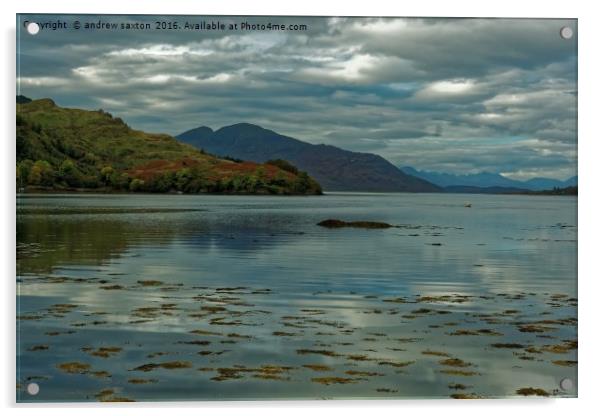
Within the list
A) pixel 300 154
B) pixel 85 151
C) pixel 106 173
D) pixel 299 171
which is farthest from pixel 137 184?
pixel 300 154

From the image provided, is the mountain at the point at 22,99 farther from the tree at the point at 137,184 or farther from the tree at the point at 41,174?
the tree at the point at 137,184

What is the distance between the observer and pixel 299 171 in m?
35.4

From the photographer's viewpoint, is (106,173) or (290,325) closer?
(290,325)

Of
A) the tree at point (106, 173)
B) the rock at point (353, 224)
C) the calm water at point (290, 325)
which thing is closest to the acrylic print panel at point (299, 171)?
the calm water at point (290, 325)

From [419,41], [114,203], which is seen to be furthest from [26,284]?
[114,203]

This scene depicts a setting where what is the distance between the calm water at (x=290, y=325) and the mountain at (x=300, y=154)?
387 cm

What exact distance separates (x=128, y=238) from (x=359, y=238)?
47.1 feet

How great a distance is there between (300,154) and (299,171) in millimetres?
5486

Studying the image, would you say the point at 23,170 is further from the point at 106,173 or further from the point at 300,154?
the point at 106,173

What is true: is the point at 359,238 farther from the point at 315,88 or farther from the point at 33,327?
the point at 33,327

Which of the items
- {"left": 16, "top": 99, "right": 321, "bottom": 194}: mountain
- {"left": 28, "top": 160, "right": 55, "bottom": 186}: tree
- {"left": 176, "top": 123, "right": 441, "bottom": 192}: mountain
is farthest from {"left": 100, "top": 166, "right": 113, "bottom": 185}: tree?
{"left": 176, "top": 123, "right": 441, "bottom": 192}: mountain

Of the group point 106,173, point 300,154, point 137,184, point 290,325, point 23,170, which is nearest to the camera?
point 290,325

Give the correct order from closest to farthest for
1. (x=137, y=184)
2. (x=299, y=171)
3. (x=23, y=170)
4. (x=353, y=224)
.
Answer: (x=23, y=170), (x=299, y=171), (x=137, y=184), (x=353, y=224)

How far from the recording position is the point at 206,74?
25.1 meters
